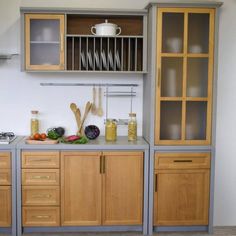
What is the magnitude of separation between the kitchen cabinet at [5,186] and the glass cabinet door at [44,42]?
0.81 meters

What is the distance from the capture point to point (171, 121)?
10.5ft

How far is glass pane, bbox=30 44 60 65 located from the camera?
3275 mm

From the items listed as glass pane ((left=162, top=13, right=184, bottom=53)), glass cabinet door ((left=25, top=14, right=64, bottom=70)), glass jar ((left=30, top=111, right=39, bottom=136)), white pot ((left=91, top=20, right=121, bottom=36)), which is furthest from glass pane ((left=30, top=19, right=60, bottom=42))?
glass pane ((left=162, top=13, right=184, bottom=53))

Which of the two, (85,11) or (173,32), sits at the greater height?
(85,11)

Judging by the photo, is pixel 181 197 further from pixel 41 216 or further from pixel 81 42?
pixel 81 42

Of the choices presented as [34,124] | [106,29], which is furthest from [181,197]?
[106,29]

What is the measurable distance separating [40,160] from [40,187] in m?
0.23

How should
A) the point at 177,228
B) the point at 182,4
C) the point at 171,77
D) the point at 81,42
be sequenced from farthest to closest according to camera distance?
the point at 81,42, the point at 177,228, the point at 171,77, the point at 182,4

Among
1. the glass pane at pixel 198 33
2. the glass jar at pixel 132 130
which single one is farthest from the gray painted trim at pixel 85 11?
the glass jar at pixel 132 130

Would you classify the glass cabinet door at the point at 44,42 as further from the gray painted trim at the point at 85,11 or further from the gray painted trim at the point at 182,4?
the gray painted trim at the point at 182,4

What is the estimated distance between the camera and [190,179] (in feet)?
10.5

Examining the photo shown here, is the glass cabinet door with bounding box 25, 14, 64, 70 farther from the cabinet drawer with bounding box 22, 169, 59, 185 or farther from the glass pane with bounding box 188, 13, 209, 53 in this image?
the glass pane with bounding box 188, 13, 209, 53

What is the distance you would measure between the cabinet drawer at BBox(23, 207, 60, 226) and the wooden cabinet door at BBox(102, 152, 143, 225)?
413mm

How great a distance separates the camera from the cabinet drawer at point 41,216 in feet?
10.4
